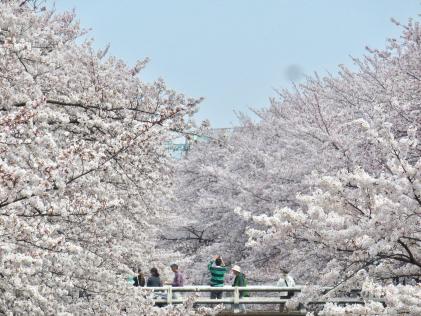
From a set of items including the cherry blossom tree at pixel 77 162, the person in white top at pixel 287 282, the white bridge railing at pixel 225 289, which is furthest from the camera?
the person in white top at pixel 287 282

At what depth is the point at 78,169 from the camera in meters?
5.90

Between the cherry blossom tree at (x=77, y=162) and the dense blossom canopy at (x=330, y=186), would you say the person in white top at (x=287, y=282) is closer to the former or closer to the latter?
the dense blossom canopy at (x=330, y=186)

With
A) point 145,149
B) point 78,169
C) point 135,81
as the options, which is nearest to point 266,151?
point 135,81

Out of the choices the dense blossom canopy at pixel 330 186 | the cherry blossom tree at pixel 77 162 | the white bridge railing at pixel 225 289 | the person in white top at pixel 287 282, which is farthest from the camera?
the person in white top at pixel 287 282

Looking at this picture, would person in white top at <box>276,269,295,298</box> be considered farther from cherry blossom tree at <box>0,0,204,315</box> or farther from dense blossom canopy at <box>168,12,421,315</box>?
cherry blossom tree at <box>0,0,204,315</box>

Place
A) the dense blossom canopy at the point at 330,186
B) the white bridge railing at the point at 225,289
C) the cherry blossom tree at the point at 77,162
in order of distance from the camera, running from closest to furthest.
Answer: the cherry blossom tree at the point at 77,162 → the dense blossom canopy at the point at 330,186 → the white bridge railing at the point at 225,289

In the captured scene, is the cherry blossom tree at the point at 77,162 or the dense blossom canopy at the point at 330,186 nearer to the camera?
the cherry blossom tree at the point at 77,162

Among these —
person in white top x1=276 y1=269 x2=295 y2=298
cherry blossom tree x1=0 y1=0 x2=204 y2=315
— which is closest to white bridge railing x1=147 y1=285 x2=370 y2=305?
person in white top x1=276 y1=269 x2=295 y2=298

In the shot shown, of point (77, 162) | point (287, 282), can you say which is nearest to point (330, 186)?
point (77, 162)

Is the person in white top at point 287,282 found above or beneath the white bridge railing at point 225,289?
above

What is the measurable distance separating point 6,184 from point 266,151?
16338mm

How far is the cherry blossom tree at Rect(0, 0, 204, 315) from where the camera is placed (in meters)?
5.82

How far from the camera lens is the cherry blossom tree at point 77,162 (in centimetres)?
582

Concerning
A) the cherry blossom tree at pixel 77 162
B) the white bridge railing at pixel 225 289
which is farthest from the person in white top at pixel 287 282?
the cherry blossom tree at pixel 77 162
